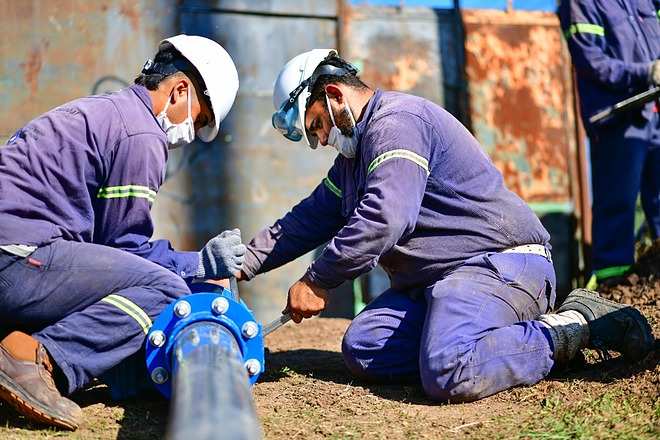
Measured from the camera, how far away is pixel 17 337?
125 inches

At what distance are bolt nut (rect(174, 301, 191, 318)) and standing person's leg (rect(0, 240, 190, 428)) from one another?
0.68 ft

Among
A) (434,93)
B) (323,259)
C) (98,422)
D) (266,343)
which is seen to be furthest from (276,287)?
(98,422)

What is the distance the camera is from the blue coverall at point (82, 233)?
326 cm

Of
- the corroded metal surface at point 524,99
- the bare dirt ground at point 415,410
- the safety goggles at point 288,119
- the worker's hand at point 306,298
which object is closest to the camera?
the bare dirt ground at point 415,410

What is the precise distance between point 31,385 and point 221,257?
98 cm

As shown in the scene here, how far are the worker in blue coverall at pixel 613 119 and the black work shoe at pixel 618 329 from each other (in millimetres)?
1980

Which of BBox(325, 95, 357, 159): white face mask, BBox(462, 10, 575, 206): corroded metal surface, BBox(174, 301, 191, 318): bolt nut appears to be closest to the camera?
BBox(174, 301, 191, 318): bolt nut

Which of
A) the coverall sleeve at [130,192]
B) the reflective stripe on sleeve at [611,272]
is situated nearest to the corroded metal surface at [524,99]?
the reflective stripe on sleeve at [611,272]

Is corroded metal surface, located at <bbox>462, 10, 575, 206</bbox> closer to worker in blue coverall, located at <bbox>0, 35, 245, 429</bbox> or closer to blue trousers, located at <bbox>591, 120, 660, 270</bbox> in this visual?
blue trousers, located at <bbox>591, 120, 660, 270</bbox>

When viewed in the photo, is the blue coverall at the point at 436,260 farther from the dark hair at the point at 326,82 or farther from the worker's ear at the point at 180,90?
the worker's ear at the point at 180,90

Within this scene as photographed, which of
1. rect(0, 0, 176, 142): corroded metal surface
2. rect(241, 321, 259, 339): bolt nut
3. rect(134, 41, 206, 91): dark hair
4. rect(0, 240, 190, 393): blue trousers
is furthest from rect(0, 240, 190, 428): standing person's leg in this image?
rect(0, 0, 176, 142): corroded metal surface

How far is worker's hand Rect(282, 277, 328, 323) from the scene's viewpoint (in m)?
3.67

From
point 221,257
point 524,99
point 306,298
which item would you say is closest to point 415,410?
point 306,298

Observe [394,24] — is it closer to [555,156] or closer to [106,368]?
[555,156]
